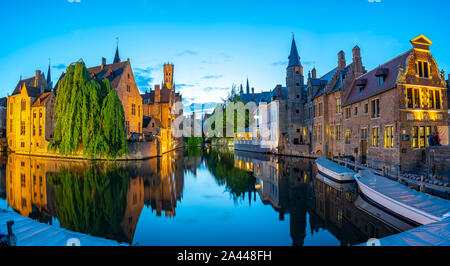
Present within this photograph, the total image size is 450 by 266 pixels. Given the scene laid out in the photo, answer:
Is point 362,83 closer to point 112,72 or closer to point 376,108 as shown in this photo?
point 376,108

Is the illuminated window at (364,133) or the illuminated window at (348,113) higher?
the illuminated window at (348,113)

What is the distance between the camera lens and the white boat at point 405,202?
344 inches

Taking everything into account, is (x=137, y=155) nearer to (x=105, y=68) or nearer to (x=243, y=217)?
(x=105, y=68)

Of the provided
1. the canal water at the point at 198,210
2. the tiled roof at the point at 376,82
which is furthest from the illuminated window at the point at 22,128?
the tiled roof at the point at 376,82

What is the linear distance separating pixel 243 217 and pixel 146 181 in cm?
967

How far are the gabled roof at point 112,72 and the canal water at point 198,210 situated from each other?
77.4 feet

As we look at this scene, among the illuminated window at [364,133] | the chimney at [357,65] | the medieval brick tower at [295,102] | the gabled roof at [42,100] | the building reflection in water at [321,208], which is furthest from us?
the gabled roof at [42,100]

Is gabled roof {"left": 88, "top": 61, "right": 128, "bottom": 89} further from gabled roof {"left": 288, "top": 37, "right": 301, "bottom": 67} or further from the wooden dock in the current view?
the wooden dock

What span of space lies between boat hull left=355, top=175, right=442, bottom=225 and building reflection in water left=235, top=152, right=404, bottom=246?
950mm

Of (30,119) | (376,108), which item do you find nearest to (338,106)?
(376,108)

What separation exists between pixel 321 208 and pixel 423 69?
16358 millimetres

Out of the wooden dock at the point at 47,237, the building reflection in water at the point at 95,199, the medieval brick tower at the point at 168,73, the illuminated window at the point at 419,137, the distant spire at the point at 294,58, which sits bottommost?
the building reflection in water at the point at 95,199

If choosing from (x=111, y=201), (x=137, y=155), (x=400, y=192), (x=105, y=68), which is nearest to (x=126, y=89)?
(x=105, y=68)

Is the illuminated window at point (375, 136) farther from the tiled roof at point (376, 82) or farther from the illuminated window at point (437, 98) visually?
the illuminated window at point (437, 98)
